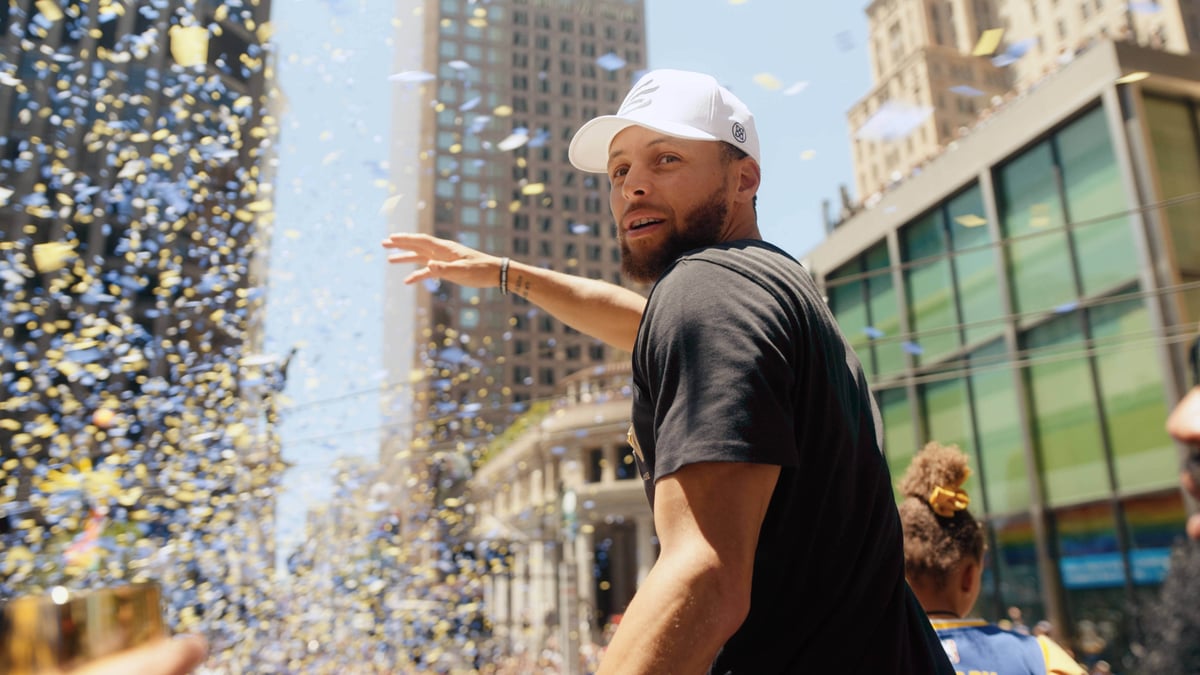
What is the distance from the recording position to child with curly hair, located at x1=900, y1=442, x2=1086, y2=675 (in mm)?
2826

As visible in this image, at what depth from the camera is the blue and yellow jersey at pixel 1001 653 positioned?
9.13 ft

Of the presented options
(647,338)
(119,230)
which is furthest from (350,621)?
(119,230)

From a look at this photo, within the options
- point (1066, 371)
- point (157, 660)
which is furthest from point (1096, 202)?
point (157, 660)

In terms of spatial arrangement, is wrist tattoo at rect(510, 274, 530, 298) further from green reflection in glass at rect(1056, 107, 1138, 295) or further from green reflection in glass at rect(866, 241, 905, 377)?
green reflection in glass at rect(866, 241, 905, 377)

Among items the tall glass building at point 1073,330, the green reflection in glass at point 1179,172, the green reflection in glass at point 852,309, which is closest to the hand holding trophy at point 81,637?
the tall glass building at point 1073,330

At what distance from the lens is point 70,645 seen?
0.61m

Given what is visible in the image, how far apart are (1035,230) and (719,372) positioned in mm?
18844

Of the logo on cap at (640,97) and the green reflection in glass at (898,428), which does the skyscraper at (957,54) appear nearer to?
the green reflection in glass at (898,428)

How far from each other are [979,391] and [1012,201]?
13.0 feet

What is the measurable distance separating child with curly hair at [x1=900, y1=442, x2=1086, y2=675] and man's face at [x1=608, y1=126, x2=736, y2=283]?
1888 millimetres

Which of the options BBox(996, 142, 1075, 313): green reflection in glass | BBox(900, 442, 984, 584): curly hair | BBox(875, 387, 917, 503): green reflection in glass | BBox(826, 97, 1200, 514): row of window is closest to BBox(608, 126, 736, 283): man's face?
BBox(900, 442, 984, 584): curly hair

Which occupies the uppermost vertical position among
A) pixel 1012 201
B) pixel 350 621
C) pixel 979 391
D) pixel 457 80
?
pixel 457 80

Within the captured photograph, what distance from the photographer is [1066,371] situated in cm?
1720

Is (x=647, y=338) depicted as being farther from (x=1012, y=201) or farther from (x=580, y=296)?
(x=1012, y=201)
